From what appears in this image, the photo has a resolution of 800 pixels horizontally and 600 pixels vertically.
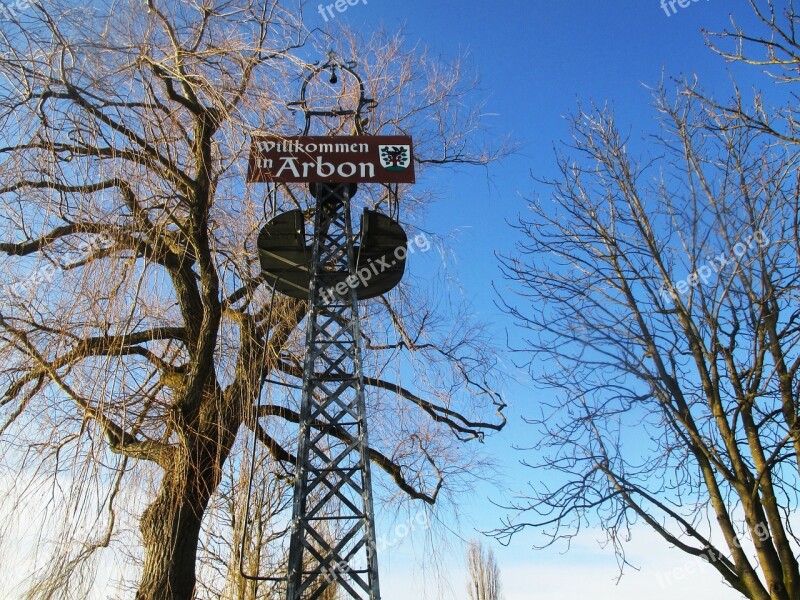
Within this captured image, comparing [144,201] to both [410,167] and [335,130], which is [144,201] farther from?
[335,130]

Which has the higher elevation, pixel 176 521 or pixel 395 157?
pixel 395 157

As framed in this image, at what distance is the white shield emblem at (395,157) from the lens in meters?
6.05

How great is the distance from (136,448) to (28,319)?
131 centimetres

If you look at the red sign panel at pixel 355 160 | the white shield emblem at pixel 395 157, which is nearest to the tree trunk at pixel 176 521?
the red sign panel at pixel 355 160

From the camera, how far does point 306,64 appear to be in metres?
4.42

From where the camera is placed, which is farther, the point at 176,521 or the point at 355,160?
the point at 355,160

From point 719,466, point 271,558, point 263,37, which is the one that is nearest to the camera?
point 719,466

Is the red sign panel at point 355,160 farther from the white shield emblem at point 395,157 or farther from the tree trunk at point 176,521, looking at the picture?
the tree trunk at point 176,521

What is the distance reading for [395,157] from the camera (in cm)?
608

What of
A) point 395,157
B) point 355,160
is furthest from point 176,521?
point 395,157

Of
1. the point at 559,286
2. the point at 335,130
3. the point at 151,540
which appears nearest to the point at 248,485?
the point at 151,540

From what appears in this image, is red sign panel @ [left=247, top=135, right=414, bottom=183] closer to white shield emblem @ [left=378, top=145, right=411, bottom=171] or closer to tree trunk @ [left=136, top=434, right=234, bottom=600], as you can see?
white shield emblem @ [left=378, top=145, right=411, bottom=171]

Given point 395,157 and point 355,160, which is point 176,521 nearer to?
point 355,160

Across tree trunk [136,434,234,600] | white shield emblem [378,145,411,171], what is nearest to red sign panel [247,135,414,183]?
white shield emblem [378,145,411,171]
